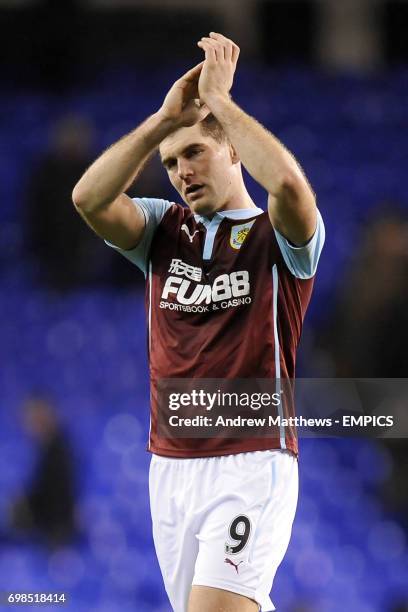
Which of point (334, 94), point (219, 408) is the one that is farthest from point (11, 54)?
point (219, 408)

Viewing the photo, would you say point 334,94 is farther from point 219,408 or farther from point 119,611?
point 219,408

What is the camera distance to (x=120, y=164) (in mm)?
2619

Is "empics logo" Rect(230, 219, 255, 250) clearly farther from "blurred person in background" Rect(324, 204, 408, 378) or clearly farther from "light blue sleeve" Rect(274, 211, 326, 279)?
"blurred person in background" Rect(324, 204, 408, 378)

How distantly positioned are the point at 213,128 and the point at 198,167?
14 cm

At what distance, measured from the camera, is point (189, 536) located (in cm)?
260

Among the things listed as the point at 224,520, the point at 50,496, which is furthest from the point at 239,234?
the point at 50,496

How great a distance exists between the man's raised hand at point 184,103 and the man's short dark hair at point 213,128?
0.05 m

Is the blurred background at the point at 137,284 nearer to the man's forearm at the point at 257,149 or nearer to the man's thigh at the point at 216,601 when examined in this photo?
the man's thigh at the point at 216,601

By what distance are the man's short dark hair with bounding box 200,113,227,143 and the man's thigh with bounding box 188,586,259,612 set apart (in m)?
1.24

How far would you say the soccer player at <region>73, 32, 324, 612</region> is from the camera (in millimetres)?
2498

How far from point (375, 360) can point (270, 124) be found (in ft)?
11.9

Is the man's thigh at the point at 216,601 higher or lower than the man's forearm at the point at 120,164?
lower

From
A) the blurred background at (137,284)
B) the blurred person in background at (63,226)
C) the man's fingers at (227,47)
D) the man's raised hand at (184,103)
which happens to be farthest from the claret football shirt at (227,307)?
the blurred person in background at (63,226)

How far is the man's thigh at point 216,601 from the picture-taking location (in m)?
2.43
